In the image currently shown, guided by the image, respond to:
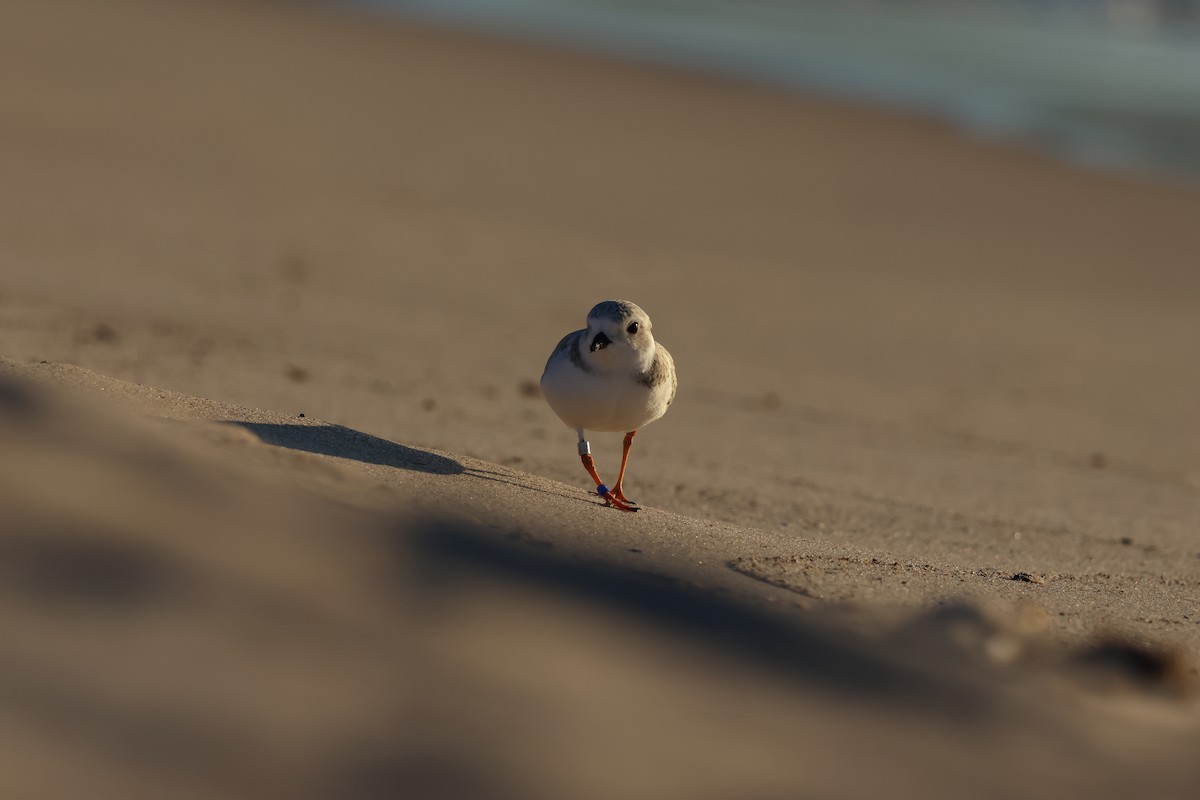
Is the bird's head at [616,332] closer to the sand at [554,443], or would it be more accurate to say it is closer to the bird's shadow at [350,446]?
the sand at [554,443]

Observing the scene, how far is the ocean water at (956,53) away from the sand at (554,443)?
2051 millimetres

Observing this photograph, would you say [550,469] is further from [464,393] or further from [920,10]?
[920,10]

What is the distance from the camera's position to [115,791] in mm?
2350

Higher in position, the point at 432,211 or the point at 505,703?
the point at 432,211

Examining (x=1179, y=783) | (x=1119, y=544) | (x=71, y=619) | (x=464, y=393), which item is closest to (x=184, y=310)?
(x=464, y=393)

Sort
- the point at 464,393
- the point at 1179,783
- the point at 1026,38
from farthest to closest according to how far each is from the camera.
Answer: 1. the point at 1026,38
2. the point at 464,393
3. the point at 1179,783

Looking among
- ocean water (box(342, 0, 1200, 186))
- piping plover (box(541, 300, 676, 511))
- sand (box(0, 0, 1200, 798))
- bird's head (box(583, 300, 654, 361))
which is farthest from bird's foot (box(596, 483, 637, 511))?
ocean water (box(342, 0, 1200, 186))

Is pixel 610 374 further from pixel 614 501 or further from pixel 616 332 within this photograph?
pixel 614 501

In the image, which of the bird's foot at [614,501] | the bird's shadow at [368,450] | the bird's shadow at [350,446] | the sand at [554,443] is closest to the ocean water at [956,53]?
the sand at [554,443]

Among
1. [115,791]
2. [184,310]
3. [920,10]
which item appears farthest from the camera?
[920,10]

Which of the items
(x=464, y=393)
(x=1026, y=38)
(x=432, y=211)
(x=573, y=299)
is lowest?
(x=464, y=393)

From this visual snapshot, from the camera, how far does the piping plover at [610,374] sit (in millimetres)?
5160

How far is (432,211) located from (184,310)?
3929 millimetres

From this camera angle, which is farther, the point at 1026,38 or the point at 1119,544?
the point at 1026,38
